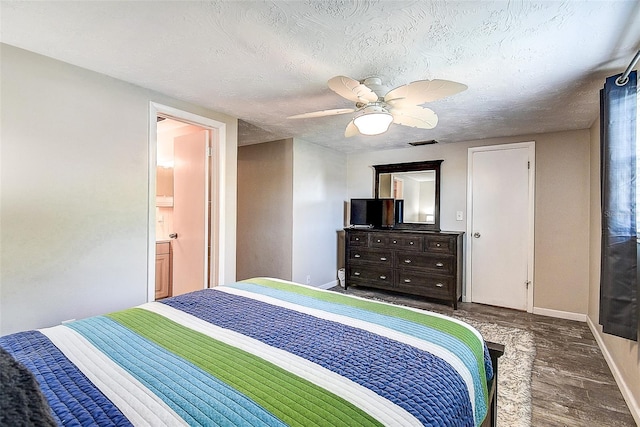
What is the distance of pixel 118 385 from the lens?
88 centimetres

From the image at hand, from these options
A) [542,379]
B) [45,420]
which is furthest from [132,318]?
[542,379]

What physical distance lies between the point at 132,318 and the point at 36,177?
1.24m

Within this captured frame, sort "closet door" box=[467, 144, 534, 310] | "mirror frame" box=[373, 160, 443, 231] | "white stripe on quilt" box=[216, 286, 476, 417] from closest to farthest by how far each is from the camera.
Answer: "white stripe on quilt" box=[216, 286, 476, 417] < "closet door" box=[467, 144, 534, 310] < "mirror frame" box=[373, 160, 443, 231]

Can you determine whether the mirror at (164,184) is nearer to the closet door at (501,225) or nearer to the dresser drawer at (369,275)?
the dresser drawer at (369,275)

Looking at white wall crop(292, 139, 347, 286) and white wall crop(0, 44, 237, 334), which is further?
white wall crop(292, 139, 347, 286)

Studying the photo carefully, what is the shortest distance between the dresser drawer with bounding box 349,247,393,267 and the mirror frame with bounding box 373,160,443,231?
56 centimetres

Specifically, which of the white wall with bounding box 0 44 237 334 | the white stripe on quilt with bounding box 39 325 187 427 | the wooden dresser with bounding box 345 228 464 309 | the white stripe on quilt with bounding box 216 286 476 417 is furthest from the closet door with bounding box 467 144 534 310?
the white stripe on quilt with bounding box 39 325 187 427

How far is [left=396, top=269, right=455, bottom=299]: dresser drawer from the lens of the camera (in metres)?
3.83

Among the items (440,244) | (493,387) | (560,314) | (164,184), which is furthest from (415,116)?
(164,184)

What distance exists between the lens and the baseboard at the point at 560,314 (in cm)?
345

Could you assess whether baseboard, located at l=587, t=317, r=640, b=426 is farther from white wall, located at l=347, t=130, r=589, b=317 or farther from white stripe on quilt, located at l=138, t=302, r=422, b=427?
white stripe on quilt, located at l=138, t=302, r=422, b=427

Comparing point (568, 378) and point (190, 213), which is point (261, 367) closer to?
point (568, 378)

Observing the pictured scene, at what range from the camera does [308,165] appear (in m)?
4.40

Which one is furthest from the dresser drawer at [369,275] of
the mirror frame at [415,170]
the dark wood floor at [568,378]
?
the dark wood floor at [568,378]
